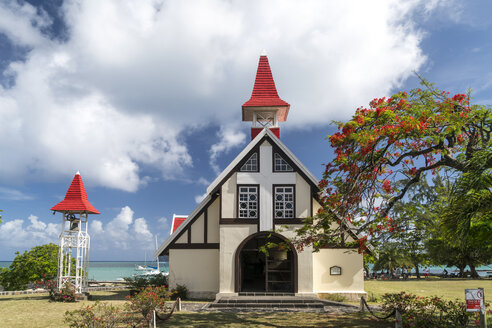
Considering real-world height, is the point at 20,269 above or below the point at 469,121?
below

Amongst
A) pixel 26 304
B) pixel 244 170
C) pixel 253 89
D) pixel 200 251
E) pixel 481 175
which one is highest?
pixel 253 89

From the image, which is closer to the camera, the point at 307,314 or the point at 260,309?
the point at 307,314

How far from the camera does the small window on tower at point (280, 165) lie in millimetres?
20047

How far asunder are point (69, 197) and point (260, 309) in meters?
13.0

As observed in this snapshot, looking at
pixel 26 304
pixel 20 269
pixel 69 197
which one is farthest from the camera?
pixel 20 269

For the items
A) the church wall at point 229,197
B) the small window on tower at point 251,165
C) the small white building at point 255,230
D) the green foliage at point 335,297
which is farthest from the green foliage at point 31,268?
the green foliage at point 335,297

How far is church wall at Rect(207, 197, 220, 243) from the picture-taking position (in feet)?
67.3

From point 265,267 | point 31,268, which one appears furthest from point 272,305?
point 31,268

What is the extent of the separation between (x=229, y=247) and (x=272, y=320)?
586 centimetres

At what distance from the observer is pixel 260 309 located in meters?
16.8

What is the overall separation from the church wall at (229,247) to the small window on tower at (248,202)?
570 millimetres

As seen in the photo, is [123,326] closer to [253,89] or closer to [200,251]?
[200,251]

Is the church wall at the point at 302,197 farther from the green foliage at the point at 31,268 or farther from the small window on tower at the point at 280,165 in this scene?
the green foliage at the point at 31,268

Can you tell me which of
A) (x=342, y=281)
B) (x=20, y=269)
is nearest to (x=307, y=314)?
(x=342, y=281)
